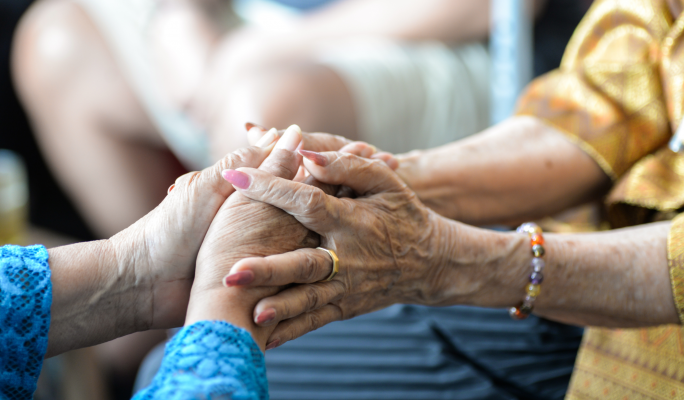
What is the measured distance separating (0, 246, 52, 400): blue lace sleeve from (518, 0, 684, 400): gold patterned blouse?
1.93 feet

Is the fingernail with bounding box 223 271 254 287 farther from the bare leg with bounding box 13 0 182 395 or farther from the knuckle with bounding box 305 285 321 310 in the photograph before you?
the bare leg with bounding box 13 0 182 395

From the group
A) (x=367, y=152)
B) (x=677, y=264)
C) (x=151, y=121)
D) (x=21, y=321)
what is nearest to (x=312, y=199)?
(x=367, y=152)

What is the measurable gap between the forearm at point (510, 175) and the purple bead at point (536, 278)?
162mm

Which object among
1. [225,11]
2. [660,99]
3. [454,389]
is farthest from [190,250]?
[225,11]

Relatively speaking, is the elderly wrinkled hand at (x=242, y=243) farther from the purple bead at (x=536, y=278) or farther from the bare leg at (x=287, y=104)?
the bare leg at (x=287, y=104)

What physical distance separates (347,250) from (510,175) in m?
0.32

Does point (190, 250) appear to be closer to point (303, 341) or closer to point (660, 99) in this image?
point (303, 341)

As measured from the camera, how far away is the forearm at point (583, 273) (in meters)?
0.55

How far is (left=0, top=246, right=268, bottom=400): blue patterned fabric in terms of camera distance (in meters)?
0.36

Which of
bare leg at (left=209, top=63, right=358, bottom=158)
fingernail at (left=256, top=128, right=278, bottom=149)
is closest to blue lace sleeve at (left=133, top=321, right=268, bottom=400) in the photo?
fingernail at (left=256, top=128, right=278, bottom=149)

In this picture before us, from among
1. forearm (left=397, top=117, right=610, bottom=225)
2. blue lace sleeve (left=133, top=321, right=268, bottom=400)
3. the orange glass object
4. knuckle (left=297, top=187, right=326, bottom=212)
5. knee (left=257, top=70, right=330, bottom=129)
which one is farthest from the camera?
knee (left=257, top=70, right=330, bottom=129)

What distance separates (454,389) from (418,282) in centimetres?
19

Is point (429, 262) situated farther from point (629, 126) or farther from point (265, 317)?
point (629, 126)

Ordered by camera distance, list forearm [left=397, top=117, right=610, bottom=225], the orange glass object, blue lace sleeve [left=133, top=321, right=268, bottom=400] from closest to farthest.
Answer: blue lace sleeve [left=133, top=321, right=268, bottom=400], the orange glass object, forearm [left=397, top=117, right=610, bottom=225]
